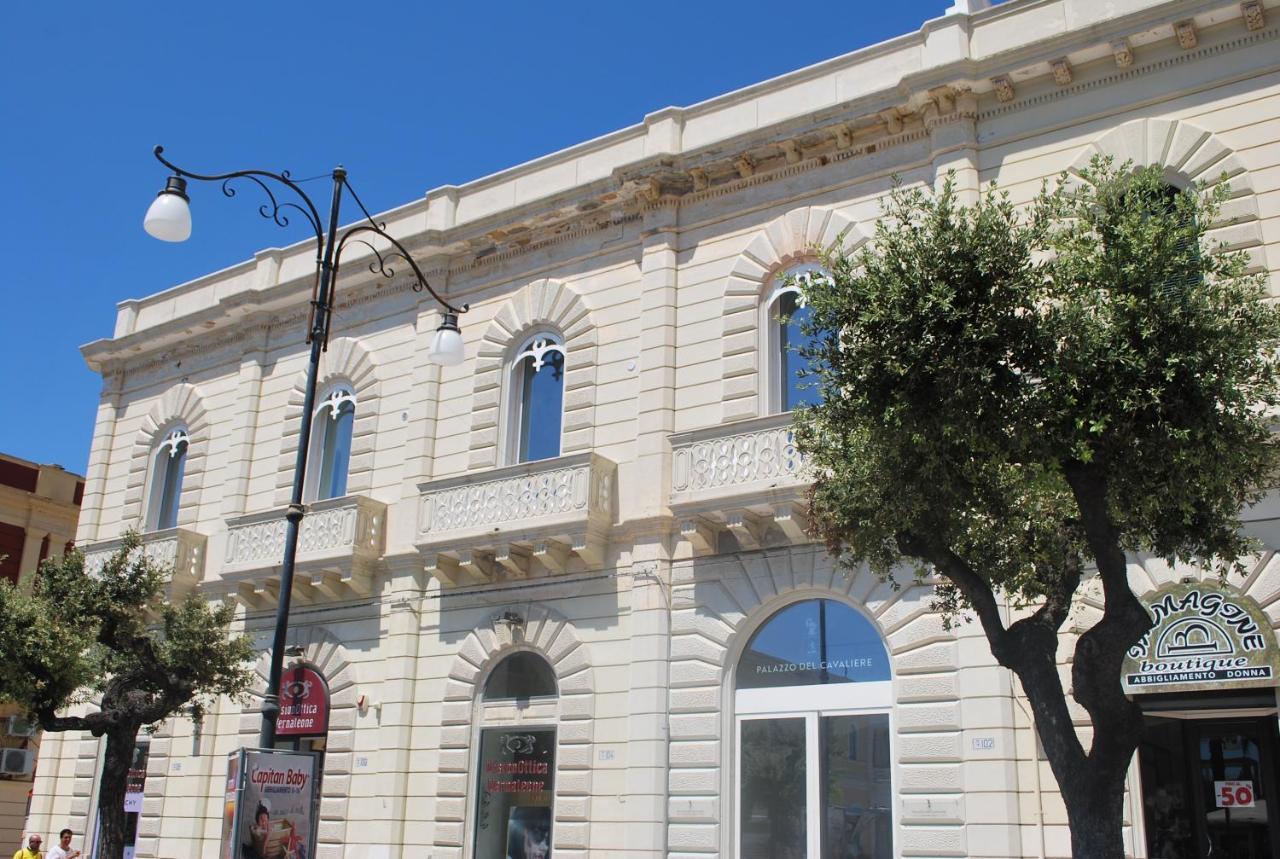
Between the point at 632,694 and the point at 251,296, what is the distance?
1176 centimetres

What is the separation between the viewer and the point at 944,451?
10.2 m

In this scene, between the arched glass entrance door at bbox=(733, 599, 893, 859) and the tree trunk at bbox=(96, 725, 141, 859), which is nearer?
the arched glass entrance door at bbox=(733, 599, 893, 859)

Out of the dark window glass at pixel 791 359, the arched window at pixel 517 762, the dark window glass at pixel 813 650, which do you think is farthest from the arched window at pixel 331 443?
the dark window glass at pixel 813 650

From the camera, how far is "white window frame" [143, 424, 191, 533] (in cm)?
2545

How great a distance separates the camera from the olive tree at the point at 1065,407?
9.49 metres

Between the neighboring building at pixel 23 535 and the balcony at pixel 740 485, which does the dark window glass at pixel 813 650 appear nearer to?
the balcony at pixel 740 485

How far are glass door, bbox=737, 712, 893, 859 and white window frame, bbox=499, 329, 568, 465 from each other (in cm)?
629

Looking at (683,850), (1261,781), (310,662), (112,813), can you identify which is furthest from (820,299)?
(310,662)

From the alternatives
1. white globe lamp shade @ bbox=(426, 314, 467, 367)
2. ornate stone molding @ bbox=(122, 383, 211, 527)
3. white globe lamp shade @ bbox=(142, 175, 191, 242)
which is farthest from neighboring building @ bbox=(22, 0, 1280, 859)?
white globe lamp shade @ bbox=(142, 175, 191, 242)

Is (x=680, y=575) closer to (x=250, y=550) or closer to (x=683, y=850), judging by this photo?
(x=683, y=850)

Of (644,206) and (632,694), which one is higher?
Answer: (644,206)

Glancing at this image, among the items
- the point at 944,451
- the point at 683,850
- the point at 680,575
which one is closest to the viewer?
the point at 944,451

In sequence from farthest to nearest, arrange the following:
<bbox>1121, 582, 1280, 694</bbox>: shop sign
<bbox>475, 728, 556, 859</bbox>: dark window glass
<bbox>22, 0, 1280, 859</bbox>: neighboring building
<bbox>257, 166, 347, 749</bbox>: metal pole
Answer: <bbox>475, 728, 556, 859</bbox>: dark window glass → <bbox>22, 0, 1280, 859</bbox>: neighboring building → <bbox>1121, 582, 1280, 694</bbox>: shop sign → <bbox>257, 166, 347, 749</bbox>: metal pole

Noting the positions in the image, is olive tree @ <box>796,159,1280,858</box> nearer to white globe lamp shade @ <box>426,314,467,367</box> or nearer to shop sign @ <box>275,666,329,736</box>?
white globe lamp shade @ <box>426,314,467,367</box>
